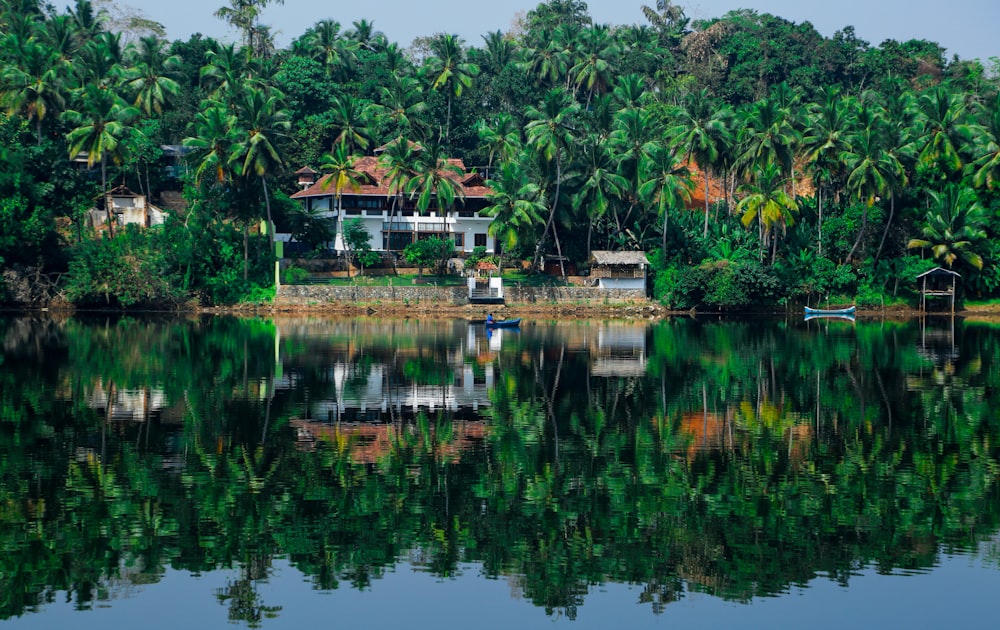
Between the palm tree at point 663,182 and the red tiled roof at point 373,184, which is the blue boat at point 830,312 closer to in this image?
the palm tree at point 663,182

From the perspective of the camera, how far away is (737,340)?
6006 centimetres

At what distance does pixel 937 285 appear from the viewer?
3342 inches

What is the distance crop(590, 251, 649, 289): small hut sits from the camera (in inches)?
3260

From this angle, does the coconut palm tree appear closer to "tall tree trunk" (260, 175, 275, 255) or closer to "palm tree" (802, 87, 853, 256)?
"tall tree trunk" (260, 175, 275, 255)

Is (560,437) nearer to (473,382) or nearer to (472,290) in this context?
(473,382)

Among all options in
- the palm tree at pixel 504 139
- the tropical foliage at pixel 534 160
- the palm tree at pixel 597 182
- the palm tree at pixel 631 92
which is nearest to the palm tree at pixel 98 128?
the tropical foliage at pixel 534 160

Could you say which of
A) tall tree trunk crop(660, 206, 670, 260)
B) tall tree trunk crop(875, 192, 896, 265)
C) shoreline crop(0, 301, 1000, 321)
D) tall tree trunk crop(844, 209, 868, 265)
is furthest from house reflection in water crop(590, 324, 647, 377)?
tall tree trunk crop(875, 192, 896, 265)

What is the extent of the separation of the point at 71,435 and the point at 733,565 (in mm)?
18020

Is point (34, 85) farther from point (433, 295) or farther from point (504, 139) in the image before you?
point (504, 139)

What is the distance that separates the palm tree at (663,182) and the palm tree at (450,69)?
23.8 metres

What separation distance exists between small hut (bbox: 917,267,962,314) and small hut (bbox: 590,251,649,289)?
66.7ft

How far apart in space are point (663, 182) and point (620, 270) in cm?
739

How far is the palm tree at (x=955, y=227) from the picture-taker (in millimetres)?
81312

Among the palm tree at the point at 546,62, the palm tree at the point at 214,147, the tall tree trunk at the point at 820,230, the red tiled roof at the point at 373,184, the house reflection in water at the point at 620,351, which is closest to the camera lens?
the house reflection in water at the point at 620,351
